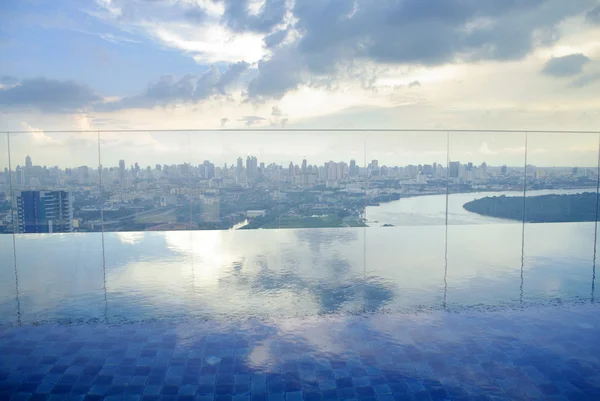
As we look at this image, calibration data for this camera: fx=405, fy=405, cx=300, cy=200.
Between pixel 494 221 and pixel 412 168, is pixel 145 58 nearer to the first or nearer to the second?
pixel 412 168

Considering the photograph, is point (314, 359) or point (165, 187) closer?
point (314, 359)

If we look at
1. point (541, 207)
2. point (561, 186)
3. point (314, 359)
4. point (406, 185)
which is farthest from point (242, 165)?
point (561, 186)

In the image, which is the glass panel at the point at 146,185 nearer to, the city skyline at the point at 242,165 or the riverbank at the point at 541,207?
the city skyline at the point at 242,165

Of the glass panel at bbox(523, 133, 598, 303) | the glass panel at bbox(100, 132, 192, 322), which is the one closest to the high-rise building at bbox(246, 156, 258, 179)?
the glass panel at bbox(100, 132, 192, 322)

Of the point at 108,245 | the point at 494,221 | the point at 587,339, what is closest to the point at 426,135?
the point at 494,221

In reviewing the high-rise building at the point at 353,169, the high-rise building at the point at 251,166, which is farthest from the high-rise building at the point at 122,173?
the high-rise building at the point at 353,169

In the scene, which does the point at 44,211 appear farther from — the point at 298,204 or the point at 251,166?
the point at 298,204

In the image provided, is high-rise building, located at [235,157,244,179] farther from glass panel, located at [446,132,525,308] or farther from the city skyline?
glass panel, located at [446,132,525,308]
